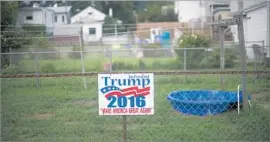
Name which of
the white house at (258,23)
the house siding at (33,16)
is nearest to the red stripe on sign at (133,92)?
the white house at (258,23)

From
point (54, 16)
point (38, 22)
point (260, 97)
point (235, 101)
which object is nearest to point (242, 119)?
point (235, 101)

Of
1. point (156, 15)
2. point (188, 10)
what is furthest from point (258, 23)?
point (156, 15)

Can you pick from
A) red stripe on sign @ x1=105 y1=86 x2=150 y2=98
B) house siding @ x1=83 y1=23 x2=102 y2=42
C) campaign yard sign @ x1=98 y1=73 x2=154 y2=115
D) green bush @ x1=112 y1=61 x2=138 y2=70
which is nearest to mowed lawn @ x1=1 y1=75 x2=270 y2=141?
campaign yard sign @ x1=98 y1=73 x2=154 y2=115

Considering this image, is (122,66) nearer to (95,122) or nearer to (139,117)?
(139,117)

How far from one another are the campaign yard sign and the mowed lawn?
145cm

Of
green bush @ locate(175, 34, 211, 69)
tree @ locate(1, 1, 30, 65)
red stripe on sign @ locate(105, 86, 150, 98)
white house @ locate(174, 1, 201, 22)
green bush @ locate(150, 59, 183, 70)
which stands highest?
white house @ locate(174, 1, 201, 22)

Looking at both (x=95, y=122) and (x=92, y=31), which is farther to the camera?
(x=92, y=31)

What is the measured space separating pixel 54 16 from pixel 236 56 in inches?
587

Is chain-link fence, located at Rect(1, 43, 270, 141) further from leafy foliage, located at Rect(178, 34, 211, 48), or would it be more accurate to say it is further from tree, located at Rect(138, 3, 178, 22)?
tree, located at Rect(138, 3, 178, 22)

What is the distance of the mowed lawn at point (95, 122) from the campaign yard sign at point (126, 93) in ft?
4.76

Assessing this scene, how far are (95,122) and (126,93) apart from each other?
2952mm

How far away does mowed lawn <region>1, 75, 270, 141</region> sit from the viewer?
6.93m

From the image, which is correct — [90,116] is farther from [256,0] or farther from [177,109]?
[256,0]

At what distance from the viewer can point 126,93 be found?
5340 mm
